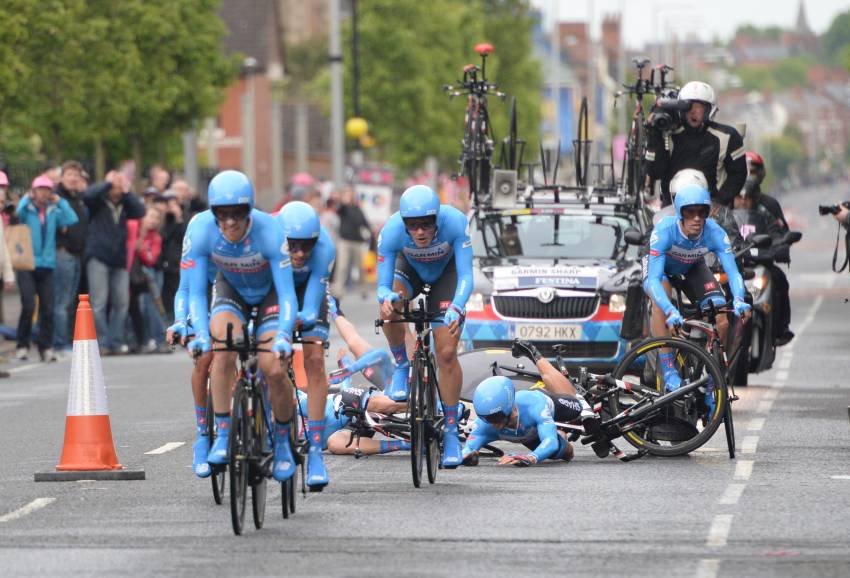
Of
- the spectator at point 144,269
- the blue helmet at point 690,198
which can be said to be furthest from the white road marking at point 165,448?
the spectator at point 144,269

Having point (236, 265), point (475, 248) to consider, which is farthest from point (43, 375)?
point (236, 265)

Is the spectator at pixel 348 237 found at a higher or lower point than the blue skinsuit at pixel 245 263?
lower

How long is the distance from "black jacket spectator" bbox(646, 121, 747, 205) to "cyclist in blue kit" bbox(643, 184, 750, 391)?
2.49 metres

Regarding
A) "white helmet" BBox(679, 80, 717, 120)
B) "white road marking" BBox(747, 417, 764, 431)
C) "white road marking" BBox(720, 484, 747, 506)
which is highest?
"white helmet" BBox(679, 80, 717, 120)

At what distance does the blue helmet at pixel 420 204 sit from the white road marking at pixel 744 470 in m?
2.32

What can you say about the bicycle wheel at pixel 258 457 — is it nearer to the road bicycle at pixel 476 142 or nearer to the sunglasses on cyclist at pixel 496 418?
the sunglasses on cyclist at pixel 496 418

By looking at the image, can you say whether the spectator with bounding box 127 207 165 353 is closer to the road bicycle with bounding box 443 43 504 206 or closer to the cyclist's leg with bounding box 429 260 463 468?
the road bicycle with bounding box 443 43 504 206

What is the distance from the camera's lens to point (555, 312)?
19.4 metres

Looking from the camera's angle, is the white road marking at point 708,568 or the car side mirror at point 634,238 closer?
the white road marking at point 708,568

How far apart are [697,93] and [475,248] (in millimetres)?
3696

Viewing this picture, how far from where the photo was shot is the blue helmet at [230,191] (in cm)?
1083

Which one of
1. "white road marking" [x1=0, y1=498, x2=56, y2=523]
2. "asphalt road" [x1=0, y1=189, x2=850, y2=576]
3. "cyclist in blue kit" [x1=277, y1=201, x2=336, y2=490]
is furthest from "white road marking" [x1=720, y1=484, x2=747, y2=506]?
"white road marking" [x1=0, y1=498, x2=56, y2=523]

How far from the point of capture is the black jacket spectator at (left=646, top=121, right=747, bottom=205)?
17797 mm

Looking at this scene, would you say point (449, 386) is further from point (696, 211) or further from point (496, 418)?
point (696, 211)
